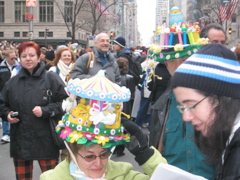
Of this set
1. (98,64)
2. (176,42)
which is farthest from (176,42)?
(98,64)

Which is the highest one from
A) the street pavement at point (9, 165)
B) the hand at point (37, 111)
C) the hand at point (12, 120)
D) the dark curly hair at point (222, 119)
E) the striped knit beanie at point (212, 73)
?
the striped knit beanie at point (212, 73)

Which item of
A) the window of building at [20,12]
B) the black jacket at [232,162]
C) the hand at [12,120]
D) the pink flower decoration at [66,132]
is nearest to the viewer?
the black jacket at [232,162]

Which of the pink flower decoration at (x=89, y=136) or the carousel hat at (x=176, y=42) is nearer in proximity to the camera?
the pink flower decoration at (x=89, y=136)

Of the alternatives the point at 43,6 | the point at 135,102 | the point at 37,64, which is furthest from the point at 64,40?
the point at 37,64

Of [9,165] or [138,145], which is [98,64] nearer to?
[9,165]

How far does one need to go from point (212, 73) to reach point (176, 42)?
140cm

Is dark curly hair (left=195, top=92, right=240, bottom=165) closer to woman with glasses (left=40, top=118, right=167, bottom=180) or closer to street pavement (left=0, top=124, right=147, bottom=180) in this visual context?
woman with glasses (left=40, top=118, right=167, bottom=180)

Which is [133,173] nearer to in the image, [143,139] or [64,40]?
[143,139]

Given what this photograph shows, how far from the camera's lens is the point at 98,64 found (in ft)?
19.3

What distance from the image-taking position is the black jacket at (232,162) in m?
1.46

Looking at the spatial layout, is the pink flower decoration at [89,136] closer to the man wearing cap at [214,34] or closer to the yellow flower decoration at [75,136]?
the yellow flower decoration at [75,136]

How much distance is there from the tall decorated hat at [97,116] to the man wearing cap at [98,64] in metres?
3.26

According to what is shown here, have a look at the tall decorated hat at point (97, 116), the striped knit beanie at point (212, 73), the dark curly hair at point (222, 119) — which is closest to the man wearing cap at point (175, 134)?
the tall decorated hat at point (97, 116)

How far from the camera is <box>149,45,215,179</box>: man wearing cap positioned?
8.48 feet
